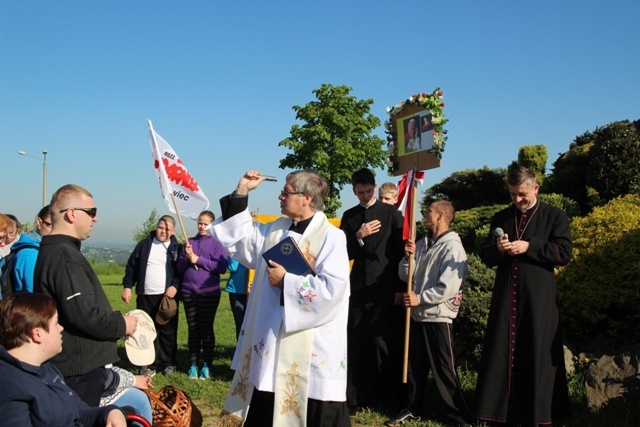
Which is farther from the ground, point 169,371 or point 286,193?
point 286,193

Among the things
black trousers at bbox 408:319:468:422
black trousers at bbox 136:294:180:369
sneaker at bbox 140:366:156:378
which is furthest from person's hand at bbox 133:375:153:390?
black trousers at bbox 136:294:180:369

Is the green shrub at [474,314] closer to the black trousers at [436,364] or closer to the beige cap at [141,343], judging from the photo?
the black trousers at [436,364]

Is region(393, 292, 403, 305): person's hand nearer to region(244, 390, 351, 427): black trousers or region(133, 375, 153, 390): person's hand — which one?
region(244, 390, 351, 427): black trousers

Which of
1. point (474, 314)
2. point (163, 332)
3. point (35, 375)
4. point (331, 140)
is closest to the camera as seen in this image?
point (35, 375)

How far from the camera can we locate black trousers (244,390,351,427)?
4414 mm

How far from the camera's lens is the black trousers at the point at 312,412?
441cm

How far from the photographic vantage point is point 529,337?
18.3 feet

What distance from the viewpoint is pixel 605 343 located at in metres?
7.05

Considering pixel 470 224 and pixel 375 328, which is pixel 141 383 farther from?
pixel 470 224

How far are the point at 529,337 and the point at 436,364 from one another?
0.97 m

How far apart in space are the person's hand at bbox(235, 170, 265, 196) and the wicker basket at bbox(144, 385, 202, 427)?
4.99ft

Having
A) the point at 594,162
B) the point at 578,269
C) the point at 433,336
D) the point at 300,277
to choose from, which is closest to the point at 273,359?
the point at 300,277

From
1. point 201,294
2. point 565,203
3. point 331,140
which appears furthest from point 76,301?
point 331,140

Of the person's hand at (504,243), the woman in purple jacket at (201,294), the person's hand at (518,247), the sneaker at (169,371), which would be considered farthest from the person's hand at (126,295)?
the person's hand at (518,247)
